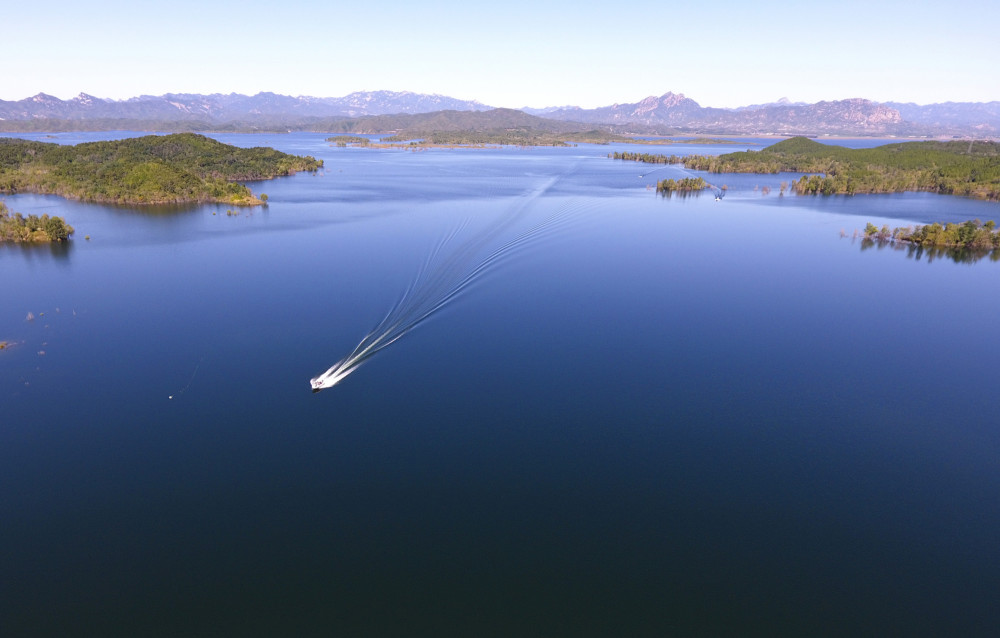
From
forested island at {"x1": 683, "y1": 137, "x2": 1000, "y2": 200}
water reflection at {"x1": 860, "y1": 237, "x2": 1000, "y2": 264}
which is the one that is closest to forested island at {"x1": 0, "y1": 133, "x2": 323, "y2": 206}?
water reflection at {"x1": 860, "y1": 237, "x2": 1000, "y2": 264}

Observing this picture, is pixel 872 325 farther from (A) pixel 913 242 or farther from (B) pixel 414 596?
(B) pixel 414 596

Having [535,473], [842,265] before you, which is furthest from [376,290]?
[842,265]

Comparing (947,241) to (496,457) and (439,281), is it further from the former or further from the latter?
(496,457)

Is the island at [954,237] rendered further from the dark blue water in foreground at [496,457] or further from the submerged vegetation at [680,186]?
the submerged vegetation at [680,186]

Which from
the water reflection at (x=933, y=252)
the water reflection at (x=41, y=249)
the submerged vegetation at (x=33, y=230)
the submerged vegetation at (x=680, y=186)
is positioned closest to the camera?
the water reflection at (x=41, y=249)

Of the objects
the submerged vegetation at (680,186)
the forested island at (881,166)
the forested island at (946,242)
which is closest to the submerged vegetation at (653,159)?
the forested island at (881,166)

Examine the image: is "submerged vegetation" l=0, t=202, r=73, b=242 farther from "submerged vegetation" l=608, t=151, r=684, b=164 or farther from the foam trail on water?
"submerged vegetation" l=608, t=151, r=684, b=164
